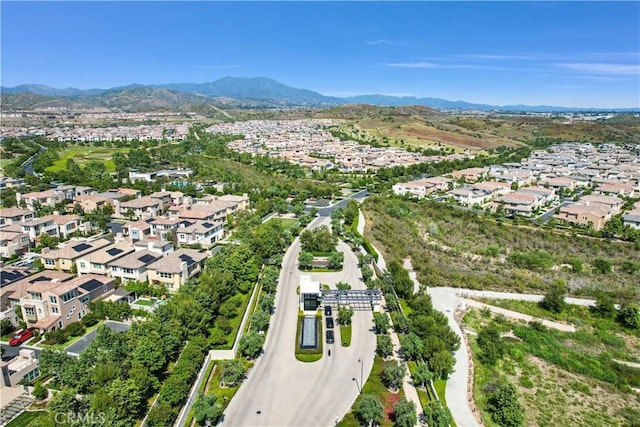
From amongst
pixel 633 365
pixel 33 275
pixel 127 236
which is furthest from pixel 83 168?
pixel 633 365

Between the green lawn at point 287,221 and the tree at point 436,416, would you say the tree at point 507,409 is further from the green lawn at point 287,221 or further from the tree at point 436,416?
the green lawn at point 287,221

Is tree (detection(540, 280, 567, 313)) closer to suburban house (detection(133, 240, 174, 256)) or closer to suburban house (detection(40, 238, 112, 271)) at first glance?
suburban house (detection(133, 240, 174, 256))

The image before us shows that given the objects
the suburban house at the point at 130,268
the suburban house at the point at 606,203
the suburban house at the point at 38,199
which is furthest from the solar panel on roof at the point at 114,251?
the suburban house at the point at 606,203

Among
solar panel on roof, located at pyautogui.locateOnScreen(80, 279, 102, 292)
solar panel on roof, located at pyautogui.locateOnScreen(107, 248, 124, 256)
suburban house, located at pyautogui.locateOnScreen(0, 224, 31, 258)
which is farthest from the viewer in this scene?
suburban house, located at pyautogui.locateOnScreen(0, 224, 31, 258)

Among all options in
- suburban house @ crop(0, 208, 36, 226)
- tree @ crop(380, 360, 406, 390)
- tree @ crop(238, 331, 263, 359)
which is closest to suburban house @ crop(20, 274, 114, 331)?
tree @ crop(238, 331, 263, 359)

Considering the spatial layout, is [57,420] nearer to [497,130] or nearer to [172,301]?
[172,301]

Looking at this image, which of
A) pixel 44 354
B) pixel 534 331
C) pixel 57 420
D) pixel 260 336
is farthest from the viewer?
pixel 534 331

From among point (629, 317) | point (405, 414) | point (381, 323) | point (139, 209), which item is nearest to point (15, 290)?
point (139, 209)
